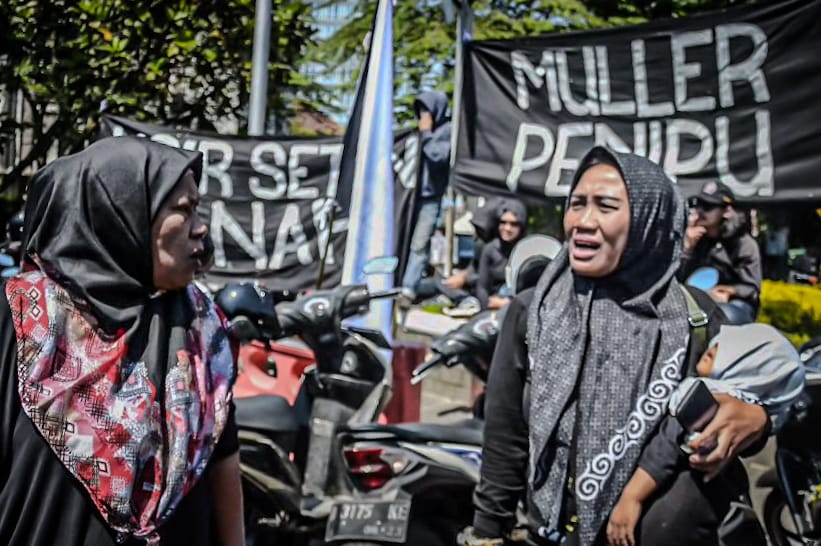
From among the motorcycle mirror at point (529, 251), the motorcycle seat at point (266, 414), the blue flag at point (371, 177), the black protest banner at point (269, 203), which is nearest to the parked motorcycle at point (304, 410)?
the motorcycle seat at point (266, 414)

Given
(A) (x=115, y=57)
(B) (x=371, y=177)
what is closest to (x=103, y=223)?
(B) (x=371, y=177)

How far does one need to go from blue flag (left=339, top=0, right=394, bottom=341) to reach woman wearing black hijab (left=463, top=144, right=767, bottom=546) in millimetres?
2515

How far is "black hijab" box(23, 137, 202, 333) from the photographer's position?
1666 mm

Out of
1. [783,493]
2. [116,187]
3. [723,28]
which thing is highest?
[723,28]

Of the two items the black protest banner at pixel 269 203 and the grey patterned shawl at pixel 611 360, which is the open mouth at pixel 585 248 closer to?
the grey patterned shawl at pixel 611 360

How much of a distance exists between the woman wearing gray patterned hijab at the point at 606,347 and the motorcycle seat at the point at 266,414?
5.52 ft

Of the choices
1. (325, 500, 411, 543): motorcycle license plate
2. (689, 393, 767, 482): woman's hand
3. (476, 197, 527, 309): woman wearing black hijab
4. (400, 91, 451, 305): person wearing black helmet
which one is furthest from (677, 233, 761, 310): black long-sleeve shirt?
(400, 91, 451, 305): person wearing black helmet

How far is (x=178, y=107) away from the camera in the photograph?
7.45m

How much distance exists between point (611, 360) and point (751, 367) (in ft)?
1.07

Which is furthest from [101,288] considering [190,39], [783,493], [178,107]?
[178,107]

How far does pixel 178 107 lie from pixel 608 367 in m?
5.93

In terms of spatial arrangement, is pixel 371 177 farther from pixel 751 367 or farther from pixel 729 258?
pixel 751 367

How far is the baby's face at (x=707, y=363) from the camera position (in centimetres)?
220

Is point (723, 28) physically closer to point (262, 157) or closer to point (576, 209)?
point (576, 209)
